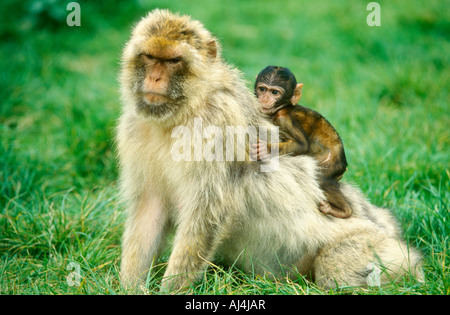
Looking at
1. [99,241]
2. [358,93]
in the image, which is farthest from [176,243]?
[358,93]

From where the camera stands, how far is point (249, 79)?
7.31 m

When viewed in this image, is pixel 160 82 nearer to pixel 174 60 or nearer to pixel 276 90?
pixel 174 60

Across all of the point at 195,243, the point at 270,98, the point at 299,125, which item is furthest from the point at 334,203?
the point at 195,243

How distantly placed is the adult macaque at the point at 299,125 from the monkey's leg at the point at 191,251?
0.83 m

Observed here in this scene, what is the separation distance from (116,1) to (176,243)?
24.8ft

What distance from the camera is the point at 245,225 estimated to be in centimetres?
362

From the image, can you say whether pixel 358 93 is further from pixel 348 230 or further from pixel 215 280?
pixel 215 280

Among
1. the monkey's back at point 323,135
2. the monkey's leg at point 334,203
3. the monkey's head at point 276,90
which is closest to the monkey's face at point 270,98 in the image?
the monkey's head at point 276,90

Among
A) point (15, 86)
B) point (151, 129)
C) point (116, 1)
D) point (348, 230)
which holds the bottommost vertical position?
point (348, 230)

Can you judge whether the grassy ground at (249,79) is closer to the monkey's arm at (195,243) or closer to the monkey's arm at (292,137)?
the monkey's arm at (195,243)

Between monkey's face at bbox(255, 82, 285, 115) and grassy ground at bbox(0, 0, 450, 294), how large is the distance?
1.05 m

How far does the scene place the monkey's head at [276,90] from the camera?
12.1 ft

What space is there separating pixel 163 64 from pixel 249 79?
4149 mm
